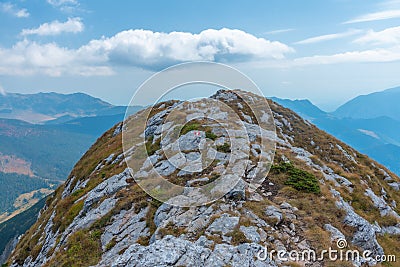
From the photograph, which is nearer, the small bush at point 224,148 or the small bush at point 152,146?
the small bush at point 224,148

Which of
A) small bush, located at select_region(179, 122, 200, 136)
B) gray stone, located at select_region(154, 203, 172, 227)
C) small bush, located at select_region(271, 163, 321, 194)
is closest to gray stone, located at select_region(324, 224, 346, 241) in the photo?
small bush, located at select_region(271, 163, 321, 194)

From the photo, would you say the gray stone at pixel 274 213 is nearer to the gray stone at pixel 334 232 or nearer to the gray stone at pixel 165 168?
the gray stone at pixel 334 232

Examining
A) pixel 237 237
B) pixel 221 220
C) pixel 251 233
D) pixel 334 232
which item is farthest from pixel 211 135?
pixel 334 232

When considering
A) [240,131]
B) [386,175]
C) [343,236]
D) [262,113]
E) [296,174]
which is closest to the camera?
[343,236]

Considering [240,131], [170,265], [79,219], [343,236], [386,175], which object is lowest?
[386,175]

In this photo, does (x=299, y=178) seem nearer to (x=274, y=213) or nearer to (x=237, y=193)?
(x=274, y=213)

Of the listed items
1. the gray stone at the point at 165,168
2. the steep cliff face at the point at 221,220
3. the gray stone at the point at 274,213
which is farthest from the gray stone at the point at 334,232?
the gray stone at the point at 165,168

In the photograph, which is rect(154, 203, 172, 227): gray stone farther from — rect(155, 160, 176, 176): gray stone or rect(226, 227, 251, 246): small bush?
rect(226, 227, 251, 246): small bush

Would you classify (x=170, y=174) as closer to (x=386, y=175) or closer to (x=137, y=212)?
(x=137, y=212)

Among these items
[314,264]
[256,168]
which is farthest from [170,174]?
[314,264]
